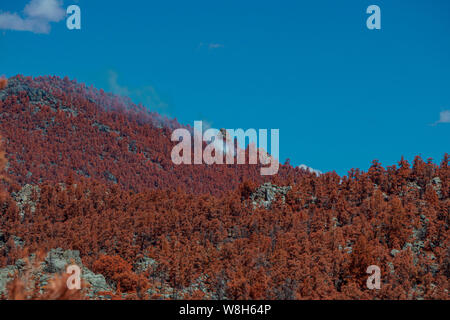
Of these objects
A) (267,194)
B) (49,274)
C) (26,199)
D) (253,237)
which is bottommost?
(49,274)

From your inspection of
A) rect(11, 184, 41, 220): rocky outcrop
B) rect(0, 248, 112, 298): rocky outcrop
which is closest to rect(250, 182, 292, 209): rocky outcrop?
rect(0, 248, 112, 298): rocky outcrop

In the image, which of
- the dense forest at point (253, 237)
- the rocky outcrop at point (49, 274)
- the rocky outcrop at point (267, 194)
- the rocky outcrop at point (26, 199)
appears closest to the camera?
the rocky outcrop at point (49, 274)

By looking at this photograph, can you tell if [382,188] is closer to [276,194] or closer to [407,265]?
[276,194]

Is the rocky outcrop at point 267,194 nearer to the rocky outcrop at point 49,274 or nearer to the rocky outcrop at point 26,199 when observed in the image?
the rocky outcrop at point 49,274

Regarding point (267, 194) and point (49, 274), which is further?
point (267, 194)

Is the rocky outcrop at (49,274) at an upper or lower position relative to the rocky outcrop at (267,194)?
lower

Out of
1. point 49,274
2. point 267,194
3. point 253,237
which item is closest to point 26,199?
point 267,194

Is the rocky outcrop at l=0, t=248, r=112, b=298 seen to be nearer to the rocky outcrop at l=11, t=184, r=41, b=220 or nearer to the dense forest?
the dense forest

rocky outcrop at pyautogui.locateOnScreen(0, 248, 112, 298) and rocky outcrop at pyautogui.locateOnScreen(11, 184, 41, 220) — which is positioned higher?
rocky outcrop at pyautogui.locateOnScreen(11, 184, 41, 220)

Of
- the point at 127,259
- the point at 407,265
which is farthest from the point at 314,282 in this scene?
the point at 127,259

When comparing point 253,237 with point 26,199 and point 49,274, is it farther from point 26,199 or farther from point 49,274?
point 26,199

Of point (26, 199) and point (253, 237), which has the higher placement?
point (26, 199)

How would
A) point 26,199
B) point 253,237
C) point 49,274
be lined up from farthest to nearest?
point 26,199 → point 253,237 → point 49,274

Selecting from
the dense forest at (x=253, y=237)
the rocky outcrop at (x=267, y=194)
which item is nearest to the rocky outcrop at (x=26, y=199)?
the dense forest at (x=253, y=237)
